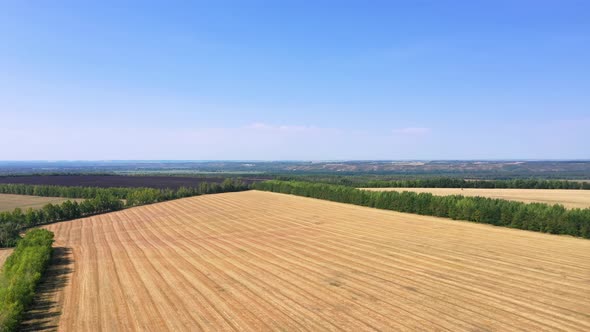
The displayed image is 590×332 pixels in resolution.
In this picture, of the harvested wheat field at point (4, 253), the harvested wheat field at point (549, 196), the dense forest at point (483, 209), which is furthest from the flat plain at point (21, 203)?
the harvested wheat field at point (549, 196)

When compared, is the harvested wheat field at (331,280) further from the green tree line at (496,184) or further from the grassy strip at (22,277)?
the green tree line at (496,184)

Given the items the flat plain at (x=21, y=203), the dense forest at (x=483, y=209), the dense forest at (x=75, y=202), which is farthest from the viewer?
the flat plain at (x=21, y=203)

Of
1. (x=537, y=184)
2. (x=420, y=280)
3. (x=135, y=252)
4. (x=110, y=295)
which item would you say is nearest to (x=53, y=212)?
(x=135, y=252)

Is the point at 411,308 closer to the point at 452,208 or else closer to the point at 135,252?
the point at 135,252

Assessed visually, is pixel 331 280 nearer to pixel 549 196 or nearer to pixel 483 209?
pixel 483 209

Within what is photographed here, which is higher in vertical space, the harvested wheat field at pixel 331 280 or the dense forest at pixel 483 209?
the dense forest at pixel 483 209
